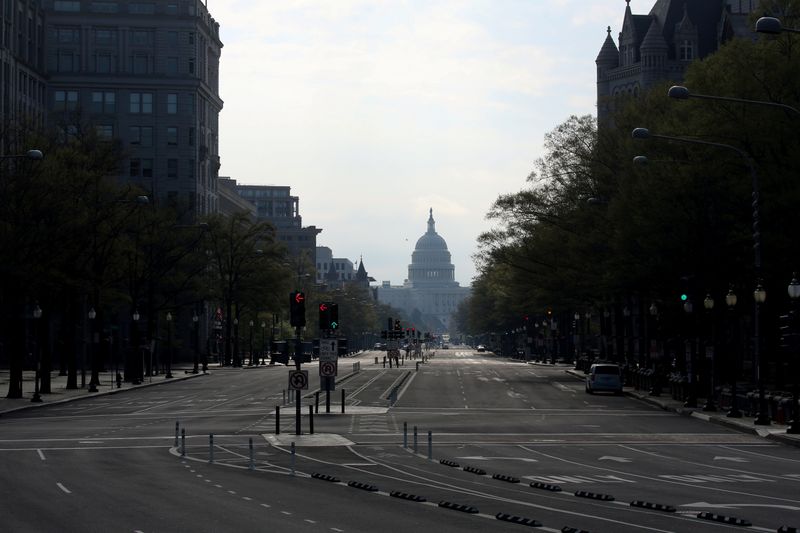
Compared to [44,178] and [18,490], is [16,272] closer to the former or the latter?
[44,178]

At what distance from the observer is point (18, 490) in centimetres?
Result: 2755

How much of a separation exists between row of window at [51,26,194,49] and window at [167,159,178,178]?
1258 centimetres

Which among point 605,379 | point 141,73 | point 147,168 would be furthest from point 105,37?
point 605,379

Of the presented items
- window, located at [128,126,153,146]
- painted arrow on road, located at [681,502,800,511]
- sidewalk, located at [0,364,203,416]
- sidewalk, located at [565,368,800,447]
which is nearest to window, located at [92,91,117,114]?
window, located at [128,126,153,146]

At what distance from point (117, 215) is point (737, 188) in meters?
40.8

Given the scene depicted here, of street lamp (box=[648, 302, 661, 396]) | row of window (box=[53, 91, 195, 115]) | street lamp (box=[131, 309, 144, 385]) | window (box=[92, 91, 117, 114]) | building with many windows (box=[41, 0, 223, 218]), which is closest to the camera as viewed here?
street lamp (box=[648, 302, 661, 396])

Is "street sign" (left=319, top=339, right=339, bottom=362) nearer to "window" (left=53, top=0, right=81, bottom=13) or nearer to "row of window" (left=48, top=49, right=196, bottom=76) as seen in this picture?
"row of window" (left=48, top=49, right=196, bottom=76)

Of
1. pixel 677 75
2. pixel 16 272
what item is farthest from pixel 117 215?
pixel 677 75

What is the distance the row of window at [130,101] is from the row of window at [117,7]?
9006mm

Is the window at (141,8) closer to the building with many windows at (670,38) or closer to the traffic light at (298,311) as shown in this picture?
the building with many windows at (670,38)

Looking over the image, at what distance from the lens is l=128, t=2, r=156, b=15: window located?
153 meters

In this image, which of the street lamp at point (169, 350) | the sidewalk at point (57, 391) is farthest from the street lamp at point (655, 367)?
the street lamp at point (169, 350)

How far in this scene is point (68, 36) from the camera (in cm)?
15138

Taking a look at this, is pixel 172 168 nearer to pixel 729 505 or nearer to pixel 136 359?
pixel 136 359
